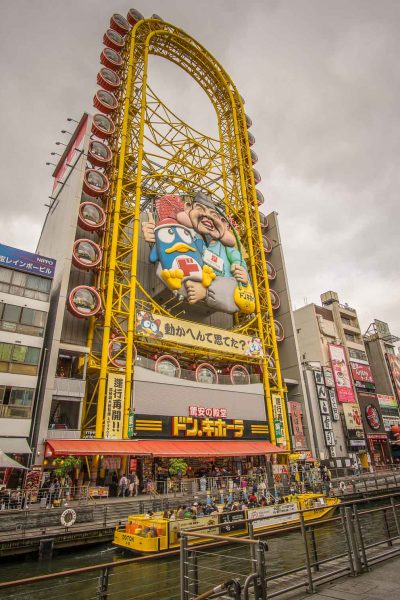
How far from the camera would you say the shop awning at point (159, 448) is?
23.3m

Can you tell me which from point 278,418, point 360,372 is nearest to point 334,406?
point 360,372

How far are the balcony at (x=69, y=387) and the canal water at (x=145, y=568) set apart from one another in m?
11.6

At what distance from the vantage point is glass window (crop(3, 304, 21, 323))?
25891 mm

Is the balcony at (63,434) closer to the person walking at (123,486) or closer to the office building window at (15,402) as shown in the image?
the office building window at (15,402)

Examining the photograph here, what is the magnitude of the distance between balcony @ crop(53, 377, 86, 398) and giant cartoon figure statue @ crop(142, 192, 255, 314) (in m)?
11.6

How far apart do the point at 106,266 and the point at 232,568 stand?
87.2 feet

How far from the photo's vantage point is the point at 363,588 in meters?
6.12

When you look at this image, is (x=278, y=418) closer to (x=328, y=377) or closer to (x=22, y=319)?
(x=328, y=377)

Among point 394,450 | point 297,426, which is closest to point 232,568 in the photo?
point 297,426

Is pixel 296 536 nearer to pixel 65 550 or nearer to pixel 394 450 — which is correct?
pixel 65 550

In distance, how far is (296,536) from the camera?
17.6m

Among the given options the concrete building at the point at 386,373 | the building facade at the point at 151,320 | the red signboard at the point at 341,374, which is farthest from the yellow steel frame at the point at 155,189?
the concrete building at the point at 386,373

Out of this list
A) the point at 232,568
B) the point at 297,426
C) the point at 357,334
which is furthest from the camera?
the point at 357,334

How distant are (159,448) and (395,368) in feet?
179
